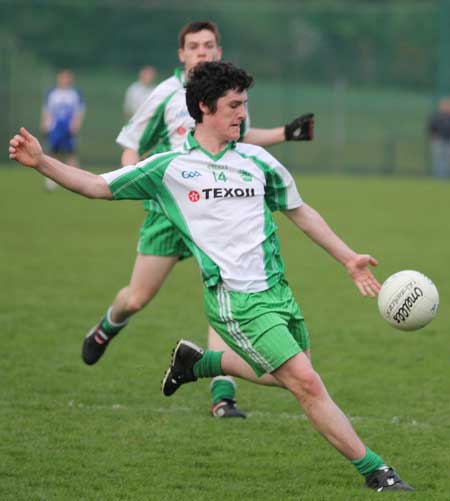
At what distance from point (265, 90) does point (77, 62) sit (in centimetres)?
469

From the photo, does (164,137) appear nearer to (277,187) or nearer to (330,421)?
(277,187)

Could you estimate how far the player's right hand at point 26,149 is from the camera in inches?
198

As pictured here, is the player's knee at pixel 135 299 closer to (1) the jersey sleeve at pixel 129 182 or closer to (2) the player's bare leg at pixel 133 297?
(2) the player's bare leg at pixel 133 297

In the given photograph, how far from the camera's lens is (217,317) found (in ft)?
17.6

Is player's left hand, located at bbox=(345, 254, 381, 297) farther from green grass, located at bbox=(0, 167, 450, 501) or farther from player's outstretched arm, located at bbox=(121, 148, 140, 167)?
player's outstretched arm, located at bbox=(121, 148, 140, 167)

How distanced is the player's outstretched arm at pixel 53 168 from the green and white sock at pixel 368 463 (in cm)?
160

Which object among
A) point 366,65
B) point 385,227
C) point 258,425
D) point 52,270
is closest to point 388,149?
point 366,65

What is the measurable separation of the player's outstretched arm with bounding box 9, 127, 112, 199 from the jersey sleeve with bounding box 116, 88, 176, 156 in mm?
1935

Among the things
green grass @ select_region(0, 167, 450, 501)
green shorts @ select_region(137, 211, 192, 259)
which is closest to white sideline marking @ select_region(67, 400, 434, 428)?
green grass @ select_region(0, 167, 450, 501)

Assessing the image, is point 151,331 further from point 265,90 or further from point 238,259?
point 265,90

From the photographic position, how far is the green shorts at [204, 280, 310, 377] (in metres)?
5.13

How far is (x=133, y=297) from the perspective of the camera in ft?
23.6

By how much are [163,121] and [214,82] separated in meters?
1.97

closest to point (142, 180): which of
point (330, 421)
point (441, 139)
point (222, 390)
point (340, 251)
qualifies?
point (340, 251)
